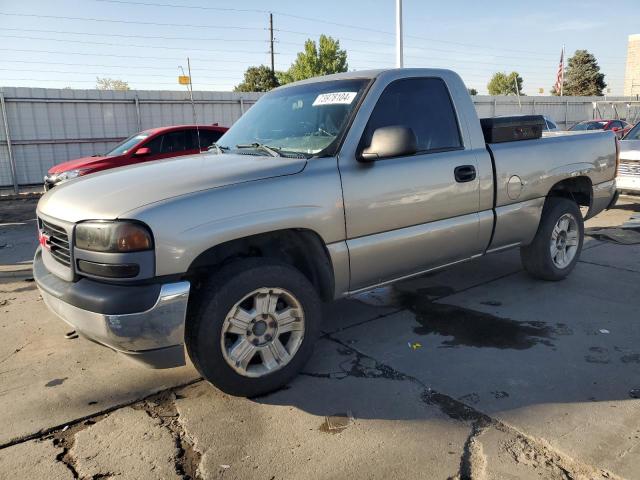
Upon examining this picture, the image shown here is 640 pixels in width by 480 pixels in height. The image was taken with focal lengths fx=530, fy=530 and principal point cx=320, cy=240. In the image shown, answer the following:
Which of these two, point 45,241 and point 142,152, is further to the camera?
point 142,152

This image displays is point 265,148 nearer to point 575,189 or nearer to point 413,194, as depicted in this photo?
point 413,194

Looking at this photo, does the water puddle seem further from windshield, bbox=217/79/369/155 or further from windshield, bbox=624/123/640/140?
windshield, bbox=624/123/640/140

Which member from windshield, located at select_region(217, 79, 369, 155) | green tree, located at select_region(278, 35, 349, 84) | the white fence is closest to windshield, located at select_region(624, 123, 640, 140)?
windshield, located at select_region(217, 79, 369, 155)

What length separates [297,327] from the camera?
11.0 ft

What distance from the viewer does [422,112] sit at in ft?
13.4

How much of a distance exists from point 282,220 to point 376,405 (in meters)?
1.21

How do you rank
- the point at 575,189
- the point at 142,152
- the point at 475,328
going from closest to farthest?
the point at 475,328 → the point at 575,189 → the point at 142,152

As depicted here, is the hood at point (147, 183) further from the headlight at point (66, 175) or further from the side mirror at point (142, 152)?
the headlight at point (66, 175)

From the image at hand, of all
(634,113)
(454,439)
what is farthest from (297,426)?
(634,113)

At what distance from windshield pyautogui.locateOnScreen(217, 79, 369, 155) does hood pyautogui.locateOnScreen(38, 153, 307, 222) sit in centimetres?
29

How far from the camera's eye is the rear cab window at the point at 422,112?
3.81 metres

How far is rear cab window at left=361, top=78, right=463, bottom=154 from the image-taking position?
381 centimetres

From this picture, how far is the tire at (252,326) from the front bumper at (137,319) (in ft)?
0.49

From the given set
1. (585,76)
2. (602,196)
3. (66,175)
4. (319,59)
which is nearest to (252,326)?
(602,196)
